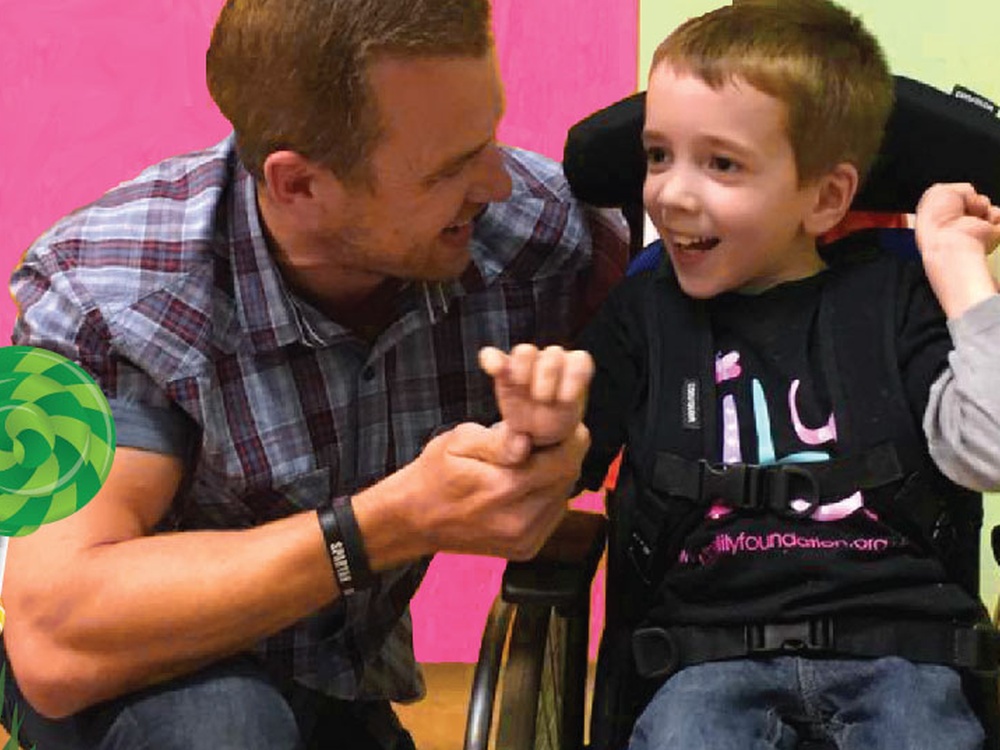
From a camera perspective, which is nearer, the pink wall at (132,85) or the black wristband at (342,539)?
the black wristband at (342,539)

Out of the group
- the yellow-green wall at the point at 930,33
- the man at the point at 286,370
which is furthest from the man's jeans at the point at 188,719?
the yellow-green wall at the point at 930,33

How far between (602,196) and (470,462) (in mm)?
416

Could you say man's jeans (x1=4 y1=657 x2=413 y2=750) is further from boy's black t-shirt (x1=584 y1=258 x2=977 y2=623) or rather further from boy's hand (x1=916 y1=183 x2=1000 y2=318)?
boy's hand (x1=916 y1=183 x2=1000 y2=318)

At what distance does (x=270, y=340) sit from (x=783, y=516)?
19.7 inches

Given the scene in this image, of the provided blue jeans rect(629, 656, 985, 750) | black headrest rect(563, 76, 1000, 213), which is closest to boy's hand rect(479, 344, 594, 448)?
blue jeans rect(629, 656, 985, 750)

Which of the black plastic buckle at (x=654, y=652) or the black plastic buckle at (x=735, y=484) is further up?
the black plastic buckle at (x=735, y=484)

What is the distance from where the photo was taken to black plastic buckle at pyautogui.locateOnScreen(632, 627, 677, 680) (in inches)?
51.1

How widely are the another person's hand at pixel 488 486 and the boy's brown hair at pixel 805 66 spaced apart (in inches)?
14.3

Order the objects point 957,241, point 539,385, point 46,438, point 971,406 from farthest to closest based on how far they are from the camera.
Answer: point 957,241, point 971,406, point 539,385, point 46,438

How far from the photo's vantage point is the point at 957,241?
4.33 ft

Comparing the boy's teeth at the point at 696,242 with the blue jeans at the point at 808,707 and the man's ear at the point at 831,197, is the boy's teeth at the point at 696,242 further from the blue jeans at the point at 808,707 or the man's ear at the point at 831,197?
the blue jeans at the point at 808,707

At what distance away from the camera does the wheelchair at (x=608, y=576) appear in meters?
1.29

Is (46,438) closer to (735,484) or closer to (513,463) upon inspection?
(513,463)

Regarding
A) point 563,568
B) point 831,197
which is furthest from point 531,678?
point 831,197
